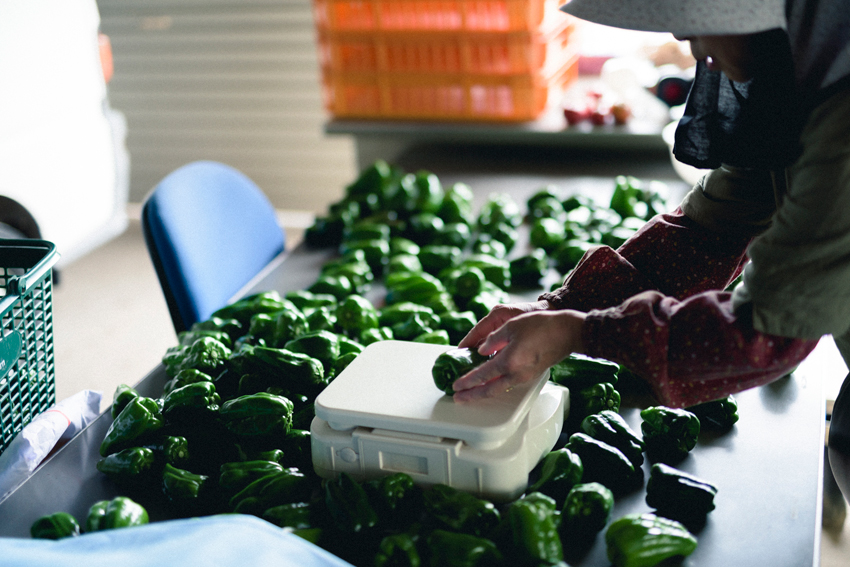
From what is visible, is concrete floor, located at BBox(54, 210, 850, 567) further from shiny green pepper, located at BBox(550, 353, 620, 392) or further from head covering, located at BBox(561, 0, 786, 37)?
head covering, located at BBox(561, 0, 786, 37)

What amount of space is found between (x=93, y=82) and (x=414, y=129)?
4.65ft

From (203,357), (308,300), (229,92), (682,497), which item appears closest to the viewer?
(682,497)

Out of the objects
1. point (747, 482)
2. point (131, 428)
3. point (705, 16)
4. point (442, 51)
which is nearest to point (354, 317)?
point (131, 428)

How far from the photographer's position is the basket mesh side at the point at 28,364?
4.66 feet

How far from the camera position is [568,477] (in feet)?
3.99

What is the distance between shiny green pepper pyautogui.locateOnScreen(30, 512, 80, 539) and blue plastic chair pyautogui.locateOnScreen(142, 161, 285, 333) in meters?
0.98

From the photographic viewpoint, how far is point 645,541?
1.08m

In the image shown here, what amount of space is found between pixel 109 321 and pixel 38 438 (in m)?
2.96

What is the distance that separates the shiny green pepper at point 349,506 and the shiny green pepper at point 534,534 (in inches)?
8.2

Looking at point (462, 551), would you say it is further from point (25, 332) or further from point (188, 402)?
point (25, 332)

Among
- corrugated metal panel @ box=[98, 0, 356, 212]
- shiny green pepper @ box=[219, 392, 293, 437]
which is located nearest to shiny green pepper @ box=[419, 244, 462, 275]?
shiny green pepper @ box=[219, 392, 293, 437]

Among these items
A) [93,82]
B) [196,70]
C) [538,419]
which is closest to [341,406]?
[538,419]

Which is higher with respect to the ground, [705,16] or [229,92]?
[705,16]

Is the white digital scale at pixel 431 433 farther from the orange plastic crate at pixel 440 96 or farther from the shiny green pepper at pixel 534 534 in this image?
the orange plastic crate at pixel 440 96
